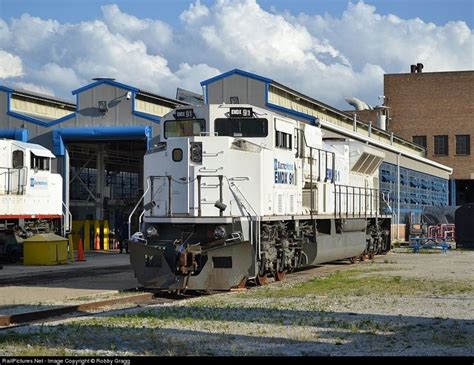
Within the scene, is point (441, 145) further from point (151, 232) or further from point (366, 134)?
point (151, 232)

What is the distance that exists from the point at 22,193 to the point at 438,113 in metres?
46.5

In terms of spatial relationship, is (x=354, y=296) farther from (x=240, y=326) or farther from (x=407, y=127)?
(x=407, y=127)

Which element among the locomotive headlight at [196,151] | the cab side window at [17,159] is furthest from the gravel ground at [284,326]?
the cab side window at [17,159]

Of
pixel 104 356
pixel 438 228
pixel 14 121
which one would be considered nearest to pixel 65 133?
pixel 14 121

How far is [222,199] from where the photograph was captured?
15.6 meters

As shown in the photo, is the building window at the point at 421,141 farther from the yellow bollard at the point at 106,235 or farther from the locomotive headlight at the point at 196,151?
the locomotive headlight at the point at 196,151

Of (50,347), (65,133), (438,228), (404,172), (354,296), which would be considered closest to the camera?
(50,347)

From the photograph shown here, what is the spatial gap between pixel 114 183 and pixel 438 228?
1842cm

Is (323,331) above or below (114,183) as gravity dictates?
below

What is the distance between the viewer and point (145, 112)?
32.8 m

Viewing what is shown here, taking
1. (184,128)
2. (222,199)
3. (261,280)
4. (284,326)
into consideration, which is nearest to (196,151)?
(184,128)

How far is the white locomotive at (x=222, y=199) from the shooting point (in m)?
15.0

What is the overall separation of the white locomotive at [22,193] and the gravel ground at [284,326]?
12.2 meters

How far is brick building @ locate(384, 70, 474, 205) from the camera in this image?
210 ft
